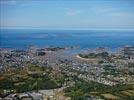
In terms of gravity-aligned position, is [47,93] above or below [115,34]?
below

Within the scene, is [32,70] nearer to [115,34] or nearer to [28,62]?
[28,62]

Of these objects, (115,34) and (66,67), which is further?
(115,34)

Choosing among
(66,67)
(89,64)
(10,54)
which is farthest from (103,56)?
(10,54)

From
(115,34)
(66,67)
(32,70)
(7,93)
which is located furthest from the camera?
(115,34)

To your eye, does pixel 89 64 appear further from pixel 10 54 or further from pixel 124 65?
pixel 10 54

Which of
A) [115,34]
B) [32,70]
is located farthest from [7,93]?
[115,34]

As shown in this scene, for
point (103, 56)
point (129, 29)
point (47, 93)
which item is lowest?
point (47, 93)

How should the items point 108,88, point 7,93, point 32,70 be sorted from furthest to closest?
point 32,70 < point 108,88 < point 7,93
